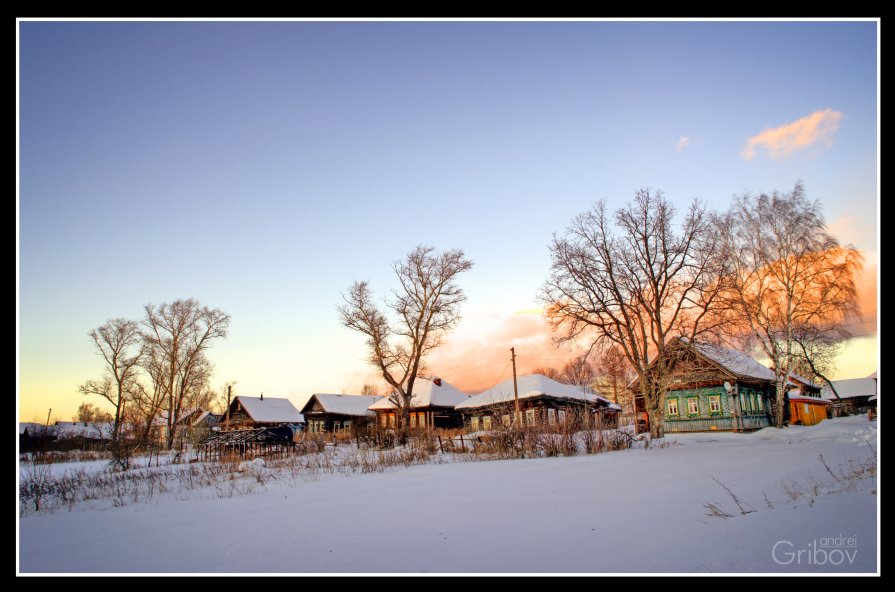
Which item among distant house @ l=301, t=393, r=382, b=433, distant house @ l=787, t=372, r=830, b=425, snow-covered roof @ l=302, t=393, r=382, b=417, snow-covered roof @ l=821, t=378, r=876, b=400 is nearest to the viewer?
distant house @ l=787, t=372, r=830, b=425

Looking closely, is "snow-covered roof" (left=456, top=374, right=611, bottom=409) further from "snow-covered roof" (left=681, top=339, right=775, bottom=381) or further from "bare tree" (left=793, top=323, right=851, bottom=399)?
"bare tree" (left=793, top=323, right=851, bottom=399)

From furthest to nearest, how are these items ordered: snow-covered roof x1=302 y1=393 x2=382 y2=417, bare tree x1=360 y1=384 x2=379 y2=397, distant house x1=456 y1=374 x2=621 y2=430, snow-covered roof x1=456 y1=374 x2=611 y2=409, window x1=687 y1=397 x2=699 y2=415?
1. bare tree x1=360 y1=384 x2=379 y2=397
2. snow-covered roof x1=302 y1=393 x2=382 y2=417
3. snow-covered roof x1=456 y1=374 x2=611 y2=409
4. distant house x1=456 y1=374 x2=621 y2=430
5. window x1=687 y1=397 x2=699 y2=415

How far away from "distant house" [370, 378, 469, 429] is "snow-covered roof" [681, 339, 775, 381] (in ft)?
→ 82.1

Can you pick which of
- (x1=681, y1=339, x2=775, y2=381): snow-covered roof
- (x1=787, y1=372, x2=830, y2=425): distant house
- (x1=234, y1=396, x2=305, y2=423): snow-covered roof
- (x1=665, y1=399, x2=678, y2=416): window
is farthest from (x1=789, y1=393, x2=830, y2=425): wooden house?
(x1=234, y1=396, x2=305, y2=423): snow-covered roof

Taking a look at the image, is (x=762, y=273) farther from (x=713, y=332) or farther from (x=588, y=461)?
(x=588, y=461)

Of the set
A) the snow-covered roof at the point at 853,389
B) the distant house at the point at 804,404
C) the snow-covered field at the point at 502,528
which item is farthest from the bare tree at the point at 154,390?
the snow-covered roof at the point at 853,389

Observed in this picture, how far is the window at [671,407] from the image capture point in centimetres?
3144

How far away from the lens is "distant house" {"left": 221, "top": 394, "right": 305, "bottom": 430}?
52656mm

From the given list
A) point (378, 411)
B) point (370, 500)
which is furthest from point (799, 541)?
point (378, 411)

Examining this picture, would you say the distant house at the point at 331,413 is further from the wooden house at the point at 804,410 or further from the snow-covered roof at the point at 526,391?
the wooden house at the point at 804,410

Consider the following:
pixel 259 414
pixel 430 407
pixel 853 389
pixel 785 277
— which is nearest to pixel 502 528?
pixel 785 277

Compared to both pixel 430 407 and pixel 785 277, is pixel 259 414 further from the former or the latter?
pixel 785 277

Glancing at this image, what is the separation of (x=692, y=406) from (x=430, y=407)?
23834 millimetres

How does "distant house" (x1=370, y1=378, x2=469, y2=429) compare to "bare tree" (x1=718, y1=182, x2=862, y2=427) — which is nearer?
"bare tree" (x1=718, y1=182, x2=862, y2=427)
